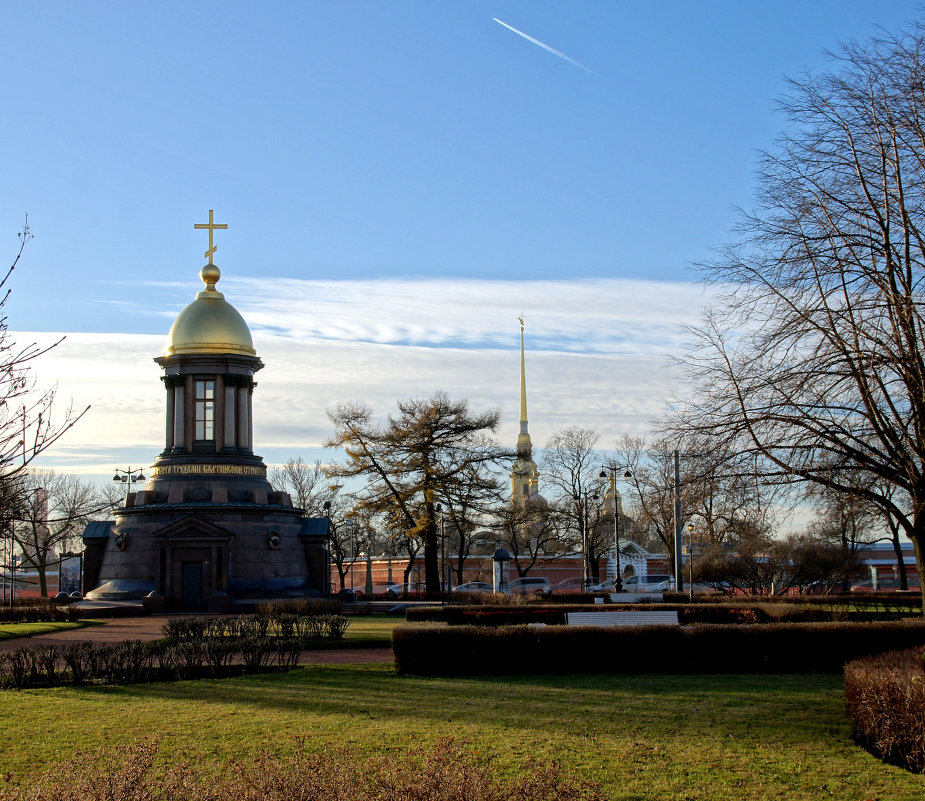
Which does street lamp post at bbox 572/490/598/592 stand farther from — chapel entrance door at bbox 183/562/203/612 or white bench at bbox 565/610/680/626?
white bench at bbox 565/610/680/626

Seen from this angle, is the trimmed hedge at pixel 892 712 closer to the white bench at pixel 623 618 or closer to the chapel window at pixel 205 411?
the white bench at pixel 623 618

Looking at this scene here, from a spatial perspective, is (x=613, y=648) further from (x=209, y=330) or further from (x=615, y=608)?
(x=209, y=330)

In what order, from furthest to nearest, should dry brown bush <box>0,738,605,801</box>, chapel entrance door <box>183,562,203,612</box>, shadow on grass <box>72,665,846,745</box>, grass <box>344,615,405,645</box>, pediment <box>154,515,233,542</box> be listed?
pediment <box>154,515,233,542</box> < chapel entrance door <box>183,562,203,612</box> < grass <box>344,615,405,645</box> < shadow on grass <box>72,665,846,745</box> < dry brown bush <box>0,738,605,801</box>

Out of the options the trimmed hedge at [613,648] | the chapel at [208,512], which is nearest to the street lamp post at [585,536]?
the chapel at [208,512]

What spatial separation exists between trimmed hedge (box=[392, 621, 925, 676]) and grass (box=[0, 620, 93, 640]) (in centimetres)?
1663

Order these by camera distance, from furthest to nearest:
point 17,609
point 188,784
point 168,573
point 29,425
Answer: point 168,573 < point 17,609 < point 188,784 < point 29,425

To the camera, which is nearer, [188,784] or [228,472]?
[188,784]

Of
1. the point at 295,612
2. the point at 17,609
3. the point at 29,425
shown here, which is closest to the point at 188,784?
the point at 29,425

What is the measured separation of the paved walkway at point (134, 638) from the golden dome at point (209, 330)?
13.3 m

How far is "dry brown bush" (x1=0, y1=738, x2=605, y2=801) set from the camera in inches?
273

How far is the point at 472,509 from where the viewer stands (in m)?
48.7

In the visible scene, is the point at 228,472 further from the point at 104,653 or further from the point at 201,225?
the point at 104,653

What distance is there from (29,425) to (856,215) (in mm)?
13771

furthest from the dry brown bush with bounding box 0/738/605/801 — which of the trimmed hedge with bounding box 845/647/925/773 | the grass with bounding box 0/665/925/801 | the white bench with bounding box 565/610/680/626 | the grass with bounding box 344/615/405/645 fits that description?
the grass with bounding box 344/615/405/645
